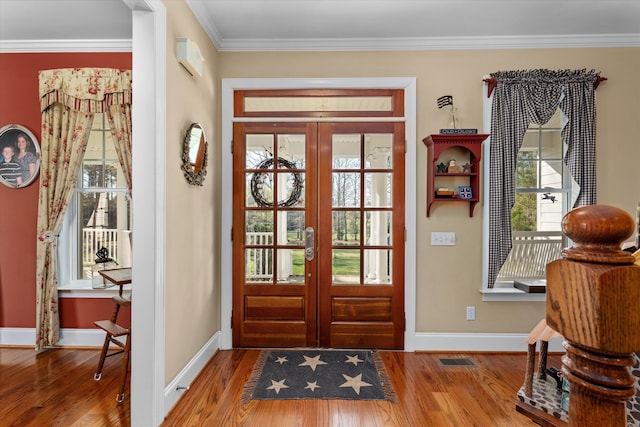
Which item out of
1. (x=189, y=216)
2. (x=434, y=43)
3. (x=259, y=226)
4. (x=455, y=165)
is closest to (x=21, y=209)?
(x=189, y=216)

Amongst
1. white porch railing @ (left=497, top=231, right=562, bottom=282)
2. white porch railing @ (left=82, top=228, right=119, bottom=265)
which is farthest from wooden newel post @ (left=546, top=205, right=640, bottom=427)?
white porch railing @ (left=82, top=228, right=119, bottom=265)

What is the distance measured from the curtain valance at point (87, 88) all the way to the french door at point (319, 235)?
110 centimetres

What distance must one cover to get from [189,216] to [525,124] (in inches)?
119

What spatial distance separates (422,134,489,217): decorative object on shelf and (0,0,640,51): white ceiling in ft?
3.01

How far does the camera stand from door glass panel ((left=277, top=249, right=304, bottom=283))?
133 inches

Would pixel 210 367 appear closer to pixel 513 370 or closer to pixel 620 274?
pixel 513 370

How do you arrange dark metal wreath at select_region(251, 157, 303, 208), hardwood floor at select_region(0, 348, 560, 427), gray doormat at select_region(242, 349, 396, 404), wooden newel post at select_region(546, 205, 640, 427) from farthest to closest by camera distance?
dark metal wreath at select_region(251, 157, 303, 208), gray doormat at select_region(242, 349, 396, 404), hardwood floor at select_region(0, 348, 560, 427), wooden newel post at select_region(546, 205, 640, 427)

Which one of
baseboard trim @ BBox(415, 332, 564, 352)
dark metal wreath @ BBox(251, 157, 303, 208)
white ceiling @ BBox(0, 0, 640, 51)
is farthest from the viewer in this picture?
dark metal wreath @ BBox(251, 157, 303, 208)

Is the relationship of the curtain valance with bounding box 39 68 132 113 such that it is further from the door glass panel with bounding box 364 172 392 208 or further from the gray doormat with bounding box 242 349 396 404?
the gray doormat with bounding box 242 349 396 404

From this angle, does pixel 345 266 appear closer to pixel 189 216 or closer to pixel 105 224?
pixel 189 216

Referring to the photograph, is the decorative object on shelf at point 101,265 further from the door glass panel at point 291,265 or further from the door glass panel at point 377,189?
the door glass panel at point 377,189

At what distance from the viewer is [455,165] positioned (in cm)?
316

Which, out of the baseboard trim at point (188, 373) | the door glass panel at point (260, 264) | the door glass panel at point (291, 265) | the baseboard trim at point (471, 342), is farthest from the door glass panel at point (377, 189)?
the baseboard trim at point (188, 373)

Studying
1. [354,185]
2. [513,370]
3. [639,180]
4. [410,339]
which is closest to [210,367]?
[410,339]
